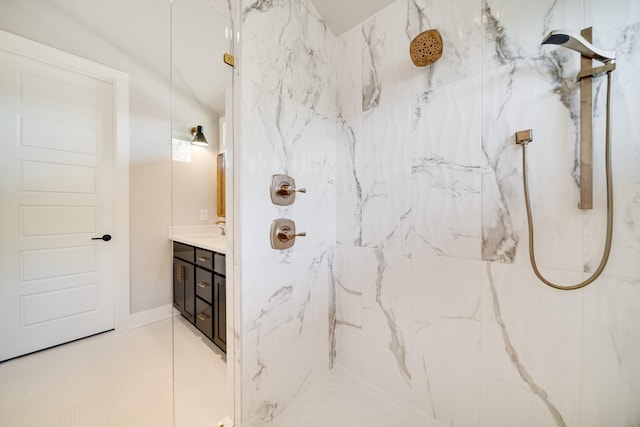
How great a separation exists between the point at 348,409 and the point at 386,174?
4.74ft

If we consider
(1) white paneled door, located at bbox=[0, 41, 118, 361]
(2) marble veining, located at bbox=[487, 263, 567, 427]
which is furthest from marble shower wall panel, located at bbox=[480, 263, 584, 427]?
(1) white paneled door, located at bbox=[0, 41, 118, 361]

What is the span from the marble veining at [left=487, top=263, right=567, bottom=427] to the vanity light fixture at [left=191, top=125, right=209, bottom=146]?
5.75ft

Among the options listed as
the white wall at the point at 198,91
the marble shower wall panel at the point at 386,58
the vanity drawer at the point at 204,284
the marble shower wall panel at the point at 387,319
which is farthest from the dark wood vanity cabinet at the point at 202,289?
the marble shower wall panel at the point at 386,58

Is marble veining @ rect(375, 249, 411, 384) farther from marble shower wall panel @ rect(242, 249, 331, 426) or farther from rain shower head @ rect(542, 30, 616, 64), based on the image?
rain shower head @ rect(542, 30, 616, 64)

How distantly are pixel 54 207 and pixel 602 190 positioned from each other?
134 inches

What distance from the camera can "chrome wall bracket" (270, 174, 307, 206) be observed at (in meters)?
1.24

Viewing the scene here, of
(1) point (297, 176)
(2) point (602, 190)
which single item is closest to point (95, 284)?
(1) point (297, 176)

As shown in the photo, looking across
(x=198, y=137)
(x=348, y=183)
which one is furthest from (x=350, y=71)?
(x=198, y=137)

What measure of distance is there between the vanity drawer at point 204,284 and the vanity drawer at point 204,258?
0.14 feet

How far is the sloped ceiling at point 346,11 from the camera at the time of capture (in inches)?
54.2

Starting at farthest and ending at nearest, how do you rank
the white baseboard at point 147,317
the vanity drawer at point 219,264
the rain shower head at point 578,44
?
the white baseboard at point 147,317
the vanity drawer at point 219,264
the rain shower head at point 578,44

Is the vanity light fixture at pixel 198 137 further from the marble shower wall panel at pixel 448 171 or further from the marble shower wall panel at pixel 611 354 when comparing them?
the marble shower wall panel at pixel 611 354

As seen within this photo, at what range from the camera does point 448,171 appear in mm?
1156

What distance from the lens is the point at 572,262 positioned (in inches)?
34.2
